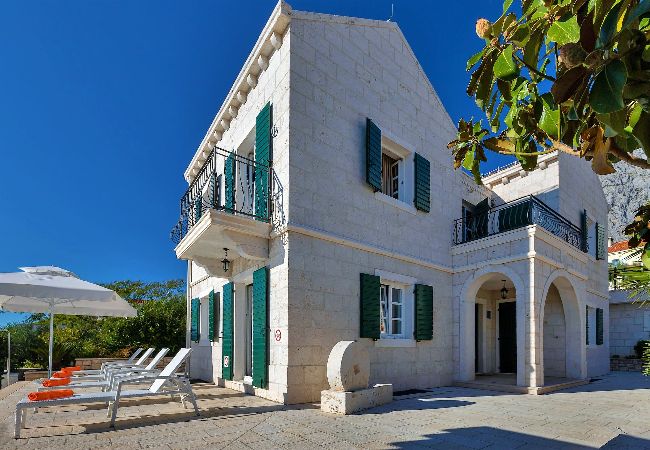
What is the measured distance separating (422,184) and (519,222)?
9.80ft

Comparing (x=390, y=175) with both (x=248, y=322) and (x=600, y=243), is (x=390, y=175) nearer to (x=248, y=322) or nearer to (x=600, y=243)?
(x=248, y=322)

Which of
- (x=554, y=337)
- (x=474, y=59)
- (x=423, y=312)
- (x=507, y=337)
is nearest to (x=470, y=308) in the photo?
(x=423, y=312)

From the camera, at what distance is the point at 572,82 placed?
1.47 metres

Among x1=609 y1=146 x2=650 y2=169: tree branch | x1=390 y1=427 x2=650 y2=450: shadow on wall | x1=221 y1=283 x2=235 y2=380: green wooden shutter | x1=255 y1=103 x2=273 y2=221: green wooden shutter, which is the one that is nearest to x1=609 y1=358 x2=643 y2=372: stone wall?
x1=390 y1=427 x2=650 y2=450: shadow on wall

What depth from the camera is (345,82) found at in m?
9.04

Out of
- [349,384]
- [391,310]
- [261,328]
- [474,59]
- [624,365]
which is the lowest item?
[624,365]

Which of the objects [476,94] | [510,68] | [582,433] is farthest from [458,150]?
[582,433]

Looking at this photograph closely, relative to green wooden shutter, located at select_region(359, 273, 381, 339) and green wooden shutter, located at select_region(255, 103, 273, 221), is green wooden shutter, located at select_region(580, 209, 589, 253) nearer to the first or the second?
green wooden shutter, located at select_region(359, 273, 381, 339)

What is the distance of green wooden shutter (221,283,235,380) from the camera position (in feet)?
30.5

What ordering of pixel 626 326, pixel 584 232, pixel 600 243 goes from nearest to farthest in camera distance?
1. pixel 584 232
2. pixel 600 243
3. pixel 626 326

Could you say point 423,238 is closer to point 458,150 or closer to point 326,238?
point 326,238

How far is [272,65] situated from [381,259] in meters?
4.57

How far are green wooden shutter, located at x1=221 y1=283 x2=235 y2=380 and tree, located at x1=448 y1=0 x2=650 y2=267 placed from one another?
300 inches

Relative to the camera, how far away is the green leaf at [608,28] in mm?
1326
